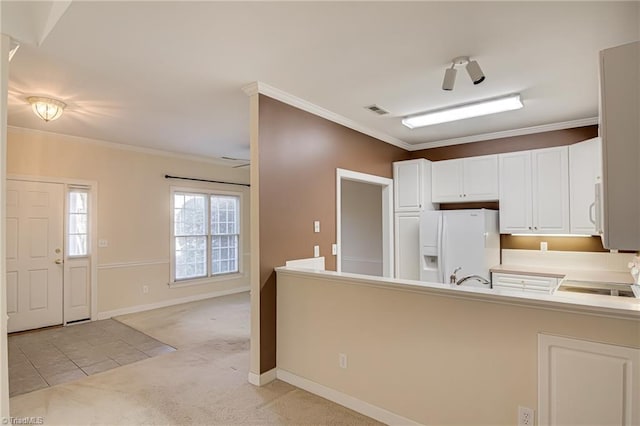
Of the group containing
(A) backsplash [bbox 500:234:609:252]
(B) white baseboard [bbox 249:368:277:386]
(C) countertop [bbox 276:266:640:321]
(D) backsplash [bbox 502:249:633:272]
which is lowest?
(B) white baseboard [bbox 249:368:277:386]

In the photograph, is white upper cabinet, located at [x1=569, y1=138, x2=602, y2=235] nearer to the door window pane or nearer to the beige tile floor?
the beige tile floor

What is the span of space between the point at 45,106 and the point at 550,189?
5.64 metres

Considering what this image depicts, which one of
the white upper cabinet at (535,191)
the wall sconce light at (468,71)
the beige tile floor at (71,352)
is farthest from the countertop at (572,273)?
the beige tile floor at (71,352)

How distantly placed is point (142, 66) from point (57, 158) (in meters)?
3.09

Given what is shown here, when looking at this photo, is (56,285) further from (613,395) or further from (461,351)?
(613,395)

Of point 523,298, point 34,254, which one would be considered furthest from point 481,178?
point 34,254

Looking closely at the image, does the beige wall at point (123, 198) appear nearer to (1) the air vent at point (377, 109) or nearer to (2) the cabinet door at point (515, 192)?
(1) the air vent at point (377, 109)

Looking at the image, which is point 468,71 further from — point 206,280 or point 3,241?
point 206,280

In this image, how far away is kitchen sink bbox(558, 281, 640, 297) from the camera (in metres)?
2.93

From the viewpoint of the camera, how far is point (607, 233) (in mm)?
1425

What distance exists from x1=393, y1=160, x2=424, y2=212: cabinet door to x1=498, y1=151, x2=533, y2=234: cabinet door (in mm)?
1040

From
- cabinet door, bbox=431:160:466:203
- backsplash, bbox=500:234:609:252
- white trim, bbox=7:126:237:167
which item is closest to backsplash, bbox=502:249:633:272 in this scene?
backsplash, bbox=500:234:609:252

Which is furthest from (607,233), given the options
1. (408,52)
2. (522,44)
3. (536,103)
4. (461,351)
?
(536,103)

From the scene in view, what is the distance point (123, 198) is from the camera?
5445mm
